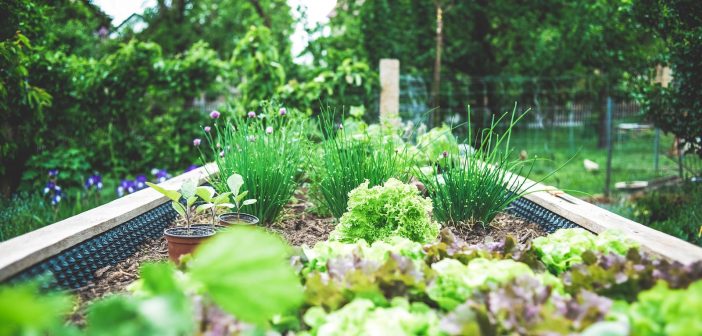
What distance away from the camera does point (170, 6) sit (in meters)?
12.8

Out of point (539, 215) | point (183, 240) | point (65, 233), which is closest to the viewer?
point (65, 233)

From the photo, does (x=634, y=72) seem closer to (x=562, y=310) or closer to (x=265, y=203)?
(x=265, y=203)

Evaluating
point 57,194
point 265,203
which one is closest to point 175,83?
point 57,194

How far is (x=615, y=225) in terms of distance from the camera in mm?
2322

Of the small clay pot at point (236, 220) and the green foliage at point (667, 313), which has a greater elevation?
the green foliage at point (667, 313)

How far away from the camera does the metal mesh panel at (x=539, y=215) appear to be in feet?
8.76

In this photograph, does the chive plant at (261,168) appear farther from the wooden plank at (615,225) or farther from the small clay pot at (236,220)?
the wooden plank at (615,225)

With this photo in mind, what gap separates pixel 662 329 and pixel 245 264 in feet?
3.02

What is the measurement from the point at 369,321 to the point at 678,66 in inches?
187

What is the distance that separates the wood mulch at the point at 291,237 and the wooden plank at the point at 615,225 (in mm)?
159

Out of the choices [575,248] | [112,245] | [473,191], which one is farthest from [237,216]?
[575,248]

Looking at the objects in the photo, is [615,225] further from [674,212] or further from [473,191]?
[674,212]

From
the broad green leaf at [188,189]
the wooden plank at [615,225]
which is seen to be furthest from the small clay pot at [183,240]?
the wooden plank at [615,225]

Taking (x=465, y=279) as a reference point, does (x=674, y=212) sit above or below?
below
